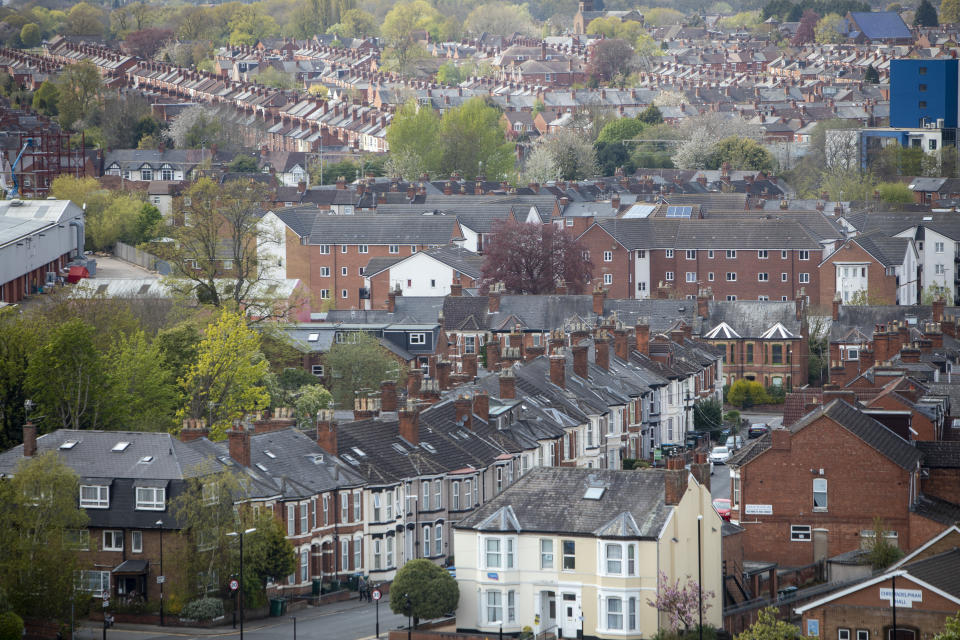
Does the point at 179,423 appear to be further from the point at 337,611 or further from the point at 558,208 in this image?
the point at 558,208

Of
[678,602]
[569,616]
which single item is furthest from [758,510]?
[678,602]

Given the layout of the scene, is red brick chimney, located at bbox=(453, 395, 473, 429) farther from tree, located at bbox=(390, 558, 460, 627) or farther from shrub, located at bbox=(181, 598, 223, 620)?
tree, located at bbox=(390, 558, 460, 627)

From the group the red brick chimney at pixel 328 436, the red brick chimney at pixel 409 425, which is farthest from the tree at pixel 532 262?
the red brick chimney at pixel 328 436

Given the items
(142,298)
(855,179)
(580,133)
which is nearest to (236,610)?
(142,298)

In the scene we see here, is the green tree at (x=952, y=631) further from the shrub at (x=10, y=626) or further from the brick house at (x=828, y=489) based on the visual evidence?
the shrub at (x=10, y=626)

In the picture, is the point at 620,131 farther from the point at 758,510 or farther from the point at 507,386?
the point at 758,510

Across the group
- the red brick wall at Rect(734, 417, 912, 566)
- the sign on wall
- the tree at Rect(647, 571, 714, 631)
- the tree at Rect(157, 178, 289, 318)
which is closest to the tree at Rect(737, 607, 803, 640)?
the tree at Rect(647, 571, 714, 631)

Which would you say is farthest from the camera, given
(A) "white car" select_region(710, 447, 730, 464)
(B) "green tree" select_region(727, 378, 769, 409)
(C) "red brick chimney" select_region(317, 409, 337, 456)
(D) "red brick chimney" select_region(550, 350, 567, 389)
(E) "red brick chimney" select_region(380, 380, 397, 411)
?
(B) "green tree" select_region(727, 378, 769, 409)
